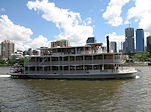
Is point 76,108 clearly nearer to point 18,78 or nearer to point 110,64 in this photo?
point 110,64

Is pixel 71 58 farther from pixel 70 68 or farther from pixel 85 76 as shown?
pixel 85 76

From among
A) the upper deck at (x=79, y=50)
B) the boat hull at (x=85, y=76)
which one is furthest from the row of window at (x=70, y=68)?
the upper deck at (x=79, y=50)

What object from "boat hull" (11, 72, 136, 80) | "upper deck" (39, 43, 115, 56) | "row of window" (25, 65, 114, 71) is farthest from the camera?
"upper deck" (39, 43, 115, 56)

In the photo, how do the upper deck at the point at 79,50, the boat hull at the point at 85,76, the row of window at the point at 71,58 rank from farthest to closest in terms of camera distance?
the upper deck at the point at 79,50, the row of window at the point at 71,58, the boat hull at the point at 85,76

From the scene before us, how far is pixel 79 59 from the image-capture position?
3002cm

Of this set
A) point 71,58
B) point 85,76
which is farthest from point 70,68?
point 85,76

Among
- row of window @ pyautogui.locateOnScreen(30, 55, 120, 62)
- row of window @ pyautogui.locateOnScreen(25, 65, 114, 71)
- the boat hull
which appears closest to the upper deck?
row of window @ pyautogui.locateOnScreen(30, 55, 120, 62)

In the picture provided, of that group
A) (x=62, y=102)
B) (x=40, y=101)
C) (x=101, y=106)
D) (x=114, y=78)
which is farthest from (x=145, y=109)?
(x=114, y=78)

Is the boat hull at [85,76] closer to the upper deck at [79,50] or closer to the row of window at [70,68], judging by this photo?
the row of window at [70,68]

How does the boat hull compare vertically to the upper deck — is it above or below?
below

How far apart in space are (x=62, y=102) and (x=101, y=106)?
144 inches

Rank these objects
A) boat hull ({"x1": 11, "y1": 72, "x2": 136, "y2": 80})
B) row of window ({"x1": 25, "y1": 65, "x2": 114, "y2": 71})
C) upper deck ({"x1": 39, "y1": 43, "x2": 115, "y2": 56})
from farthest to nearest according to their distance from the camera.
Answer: upper deck ({"x1": 39, "y1": 43, "x2": 115, "y2": 56}) → row of window ({"x1": 25, "y1": 65, "x2": 114, "y2": 71}) → boat hull ({"x1": 11, "y1": 72, "x2": 136, "y2": 80})

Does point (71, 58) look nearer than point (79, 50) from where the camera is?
No

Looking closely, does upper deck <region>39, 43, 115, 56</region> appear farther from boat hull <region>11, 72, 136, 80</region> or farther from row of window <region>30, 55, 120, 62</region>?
boat hull <region>11, 72, 136, 80</region>
